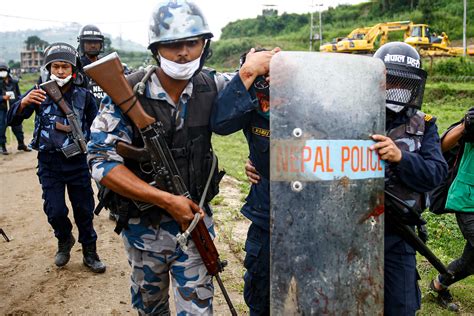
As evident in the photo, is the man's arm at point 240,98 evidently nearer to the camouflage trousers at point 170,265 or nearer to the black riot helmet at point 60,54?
Answer: the camouflage trousers at point 170,265

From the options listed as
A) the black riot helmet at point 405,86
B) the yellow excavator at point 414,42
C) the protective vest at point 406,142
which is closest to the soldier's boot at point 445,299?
the protective vest at point 406,142

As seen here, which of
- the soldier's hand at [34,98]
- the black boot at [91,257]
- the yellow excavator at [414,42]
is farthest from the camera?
the yellow excavator at [414,42]

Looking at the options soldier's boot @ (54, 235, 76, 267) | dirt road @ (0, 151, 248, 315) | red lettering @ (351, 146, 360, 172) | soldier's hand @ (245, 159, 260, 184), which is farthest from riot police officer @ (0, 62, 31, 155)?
red lettering @ (351, 146, 360, 172)

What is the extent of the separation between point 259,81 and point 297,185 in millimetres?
714

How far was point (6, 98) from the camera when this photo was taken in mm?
11008

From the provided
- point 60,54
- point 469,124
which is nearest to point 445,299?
point 469,124

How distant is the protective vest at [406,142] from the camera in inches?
98.1

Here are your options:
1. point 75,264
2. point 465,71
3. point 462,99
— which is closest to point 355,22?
point 465,71

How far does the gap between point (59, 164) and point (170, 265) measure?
203 centimetres

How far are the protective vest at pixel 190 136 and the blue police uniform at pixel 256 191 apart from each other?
0.08m

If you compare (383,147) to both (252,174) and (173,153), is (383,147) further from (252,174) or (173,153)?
(173,153)

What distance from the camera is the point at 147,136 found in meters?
2.47

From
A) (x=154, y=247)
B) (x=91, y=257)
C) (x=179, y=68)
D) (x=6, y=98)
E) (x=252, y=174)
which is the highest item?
(x=179, y=68)

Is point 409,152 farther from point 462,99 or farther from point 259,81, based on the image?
point 462,99
